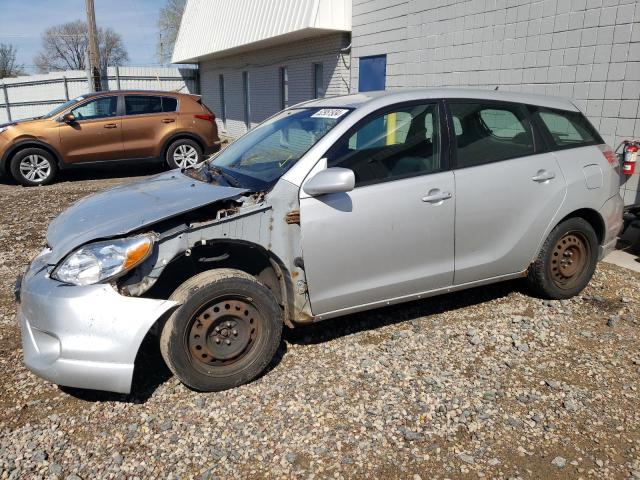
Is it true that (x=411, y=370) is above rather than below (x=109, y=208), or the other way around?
below

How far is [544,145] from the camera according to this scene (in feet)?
13.7

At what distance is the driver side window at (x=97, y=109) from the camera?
1027 cm

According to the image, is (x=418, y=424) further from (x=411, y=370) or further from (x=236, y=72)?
(x=236, y=72)

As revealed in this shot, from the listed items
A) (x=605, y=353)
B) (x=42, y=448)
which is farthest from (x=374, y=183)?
(x=42, y=448)

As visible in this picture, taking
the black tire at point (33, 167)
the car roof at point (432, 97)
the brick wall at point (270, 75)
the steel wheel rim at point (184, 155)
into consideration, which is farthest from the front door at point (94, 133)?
the car roof at point (432, 97)

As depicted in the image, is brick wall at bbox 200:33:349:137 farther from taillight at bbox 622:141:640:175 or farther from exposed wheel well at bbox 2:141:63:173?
taillight at bbox 622:141:640:175

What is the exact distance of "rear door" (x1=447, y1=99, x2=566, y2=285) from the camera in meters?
3.79

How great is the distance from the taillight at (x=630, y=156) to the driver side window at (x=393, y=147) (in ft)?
10.9

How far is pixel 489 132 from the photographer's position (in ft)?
13.1

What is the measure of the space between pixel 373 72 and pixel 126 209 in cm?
819

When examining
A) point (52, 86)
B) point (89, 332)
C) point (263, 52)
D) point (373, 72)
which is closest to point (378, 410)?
point (89, 332)

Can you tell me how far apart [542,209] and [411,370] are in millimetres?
1672

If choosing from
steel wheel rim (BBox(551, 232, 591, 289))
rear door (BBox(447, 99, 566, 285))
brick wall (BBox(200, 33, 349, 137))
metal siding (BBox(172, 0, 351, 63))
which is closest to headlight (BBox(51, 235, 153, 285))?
rear door (BBox(447, 99, 566, 285))

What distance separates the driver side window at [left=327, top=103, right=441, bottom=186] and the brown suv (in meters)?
8.15
